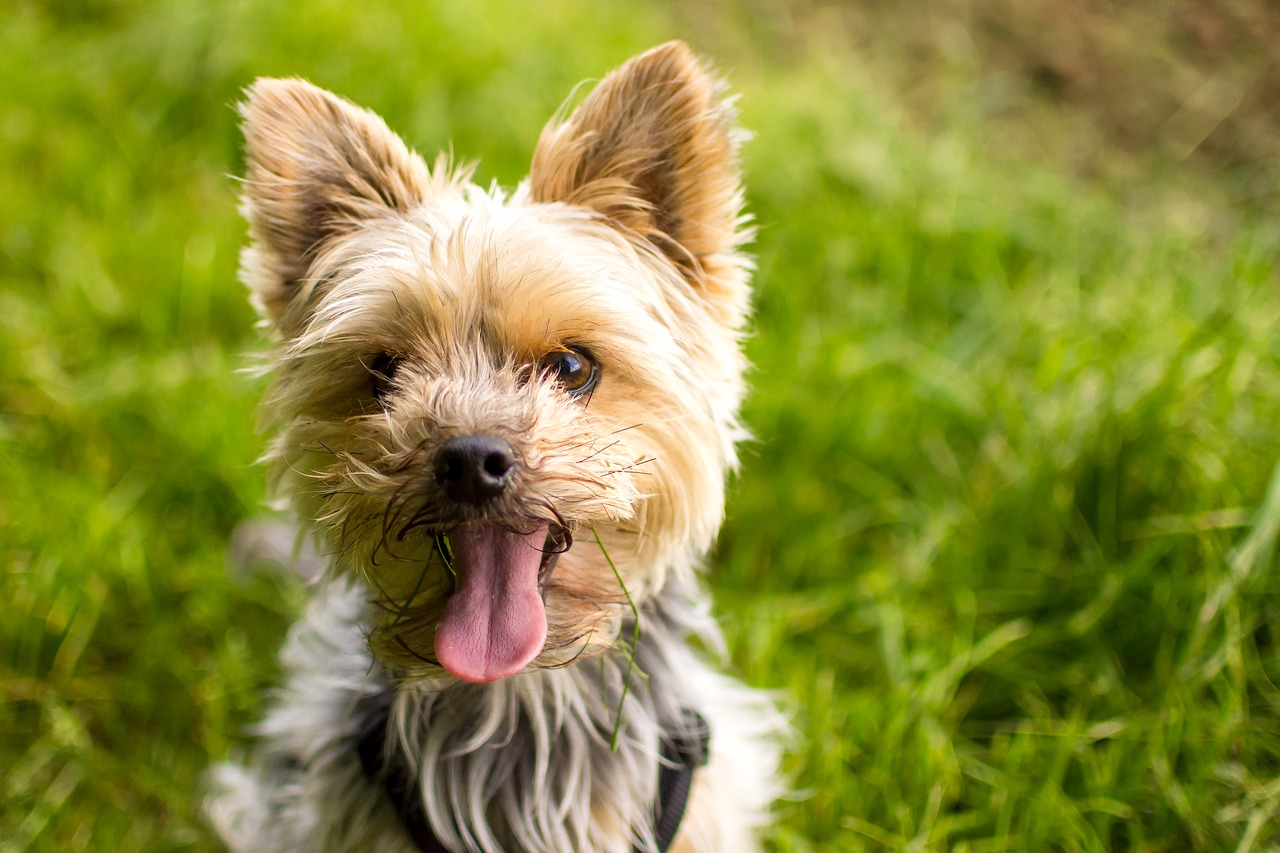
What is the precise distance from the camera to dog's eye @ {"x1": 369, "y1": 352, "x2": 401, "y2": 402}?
213 cm

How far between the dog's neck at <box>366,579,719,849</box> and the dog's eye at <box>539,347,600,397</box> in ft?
2.12

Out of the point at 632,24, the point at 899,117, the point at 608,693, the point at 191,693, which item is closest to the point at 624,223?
the point at 608,693

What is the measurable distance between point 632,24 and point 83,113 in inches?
124

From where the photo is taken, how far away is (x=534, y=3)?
631 cm

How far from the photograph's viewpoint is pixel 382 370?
2.16 m

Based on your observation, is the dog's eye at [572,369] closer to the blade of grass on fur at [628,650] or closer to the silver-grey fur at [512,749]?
the blade of grass on fur at [628,650]

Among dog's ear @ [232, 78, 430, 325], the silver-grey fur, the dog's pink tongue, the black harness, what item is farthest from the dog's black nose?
the black harness

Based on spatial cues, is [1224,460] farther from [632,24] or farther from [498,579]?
[632,24]

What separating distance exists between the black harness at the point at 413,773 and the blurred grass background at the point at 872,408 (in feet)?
2.13

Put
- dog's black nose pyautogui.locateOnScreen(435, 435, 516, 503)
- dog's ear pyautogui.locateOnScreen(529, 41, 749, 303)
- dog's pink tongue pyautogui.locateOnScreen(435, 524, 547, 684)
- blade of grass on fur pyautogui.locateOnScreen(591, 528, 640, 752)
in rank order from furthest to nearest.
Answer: dog's ear pyautogui.locateOnScreen(529, 41, 749, 303) → blade of grass on fur pyautogui.locateOnScreen(591, 528, 640, 752) → dog's pink tongue pyautogui.locateOnScreen(435, 524, 547, 684) → dog's black nose pyautogui.locateOnScreen(435, 435, 516, 503)

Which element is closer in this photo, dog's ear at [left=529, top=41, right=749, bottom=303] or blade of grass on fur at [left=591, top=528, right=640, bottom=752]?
blade of grass on fur at [left=591, top=528, right=640, bottom=752]

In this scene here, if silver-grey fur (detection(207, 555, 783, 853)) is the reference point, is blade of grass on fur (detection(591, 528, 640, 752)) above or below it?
above

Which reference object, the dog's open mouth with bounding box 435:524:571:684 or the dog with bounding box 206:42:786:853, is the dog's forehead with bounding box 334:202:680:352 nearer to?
the dog with bounding box 206:42:786:853

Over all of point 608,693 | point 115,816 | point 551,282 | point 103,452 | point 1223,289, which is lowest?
point 115,816
